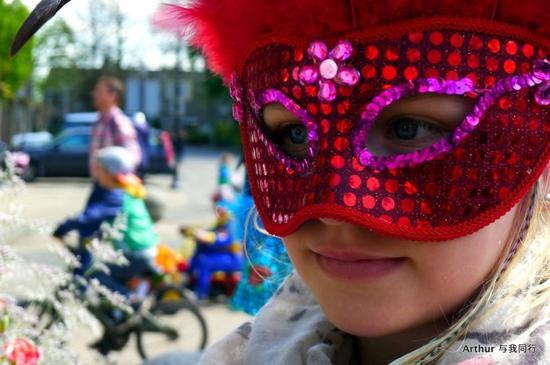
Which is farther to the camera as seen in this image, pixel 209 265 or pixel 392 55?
pixel 209 265

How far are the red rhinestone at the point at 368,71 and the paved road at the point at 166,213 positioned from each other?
1.08m

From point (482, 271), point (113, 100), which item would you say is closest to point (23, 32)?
point (482, 271)

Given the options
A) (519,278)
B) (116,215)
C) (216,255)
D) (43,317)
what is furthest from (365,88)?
(216,255)

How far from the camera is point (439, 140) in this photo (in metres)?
1.14

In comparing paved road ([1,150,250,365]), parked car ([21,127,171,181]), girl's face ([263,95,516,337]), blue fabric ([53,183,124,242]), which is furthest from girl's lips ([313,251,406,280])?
parked car ([21,127,171,181])

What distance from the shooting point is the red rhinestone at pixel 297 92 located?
1.23m

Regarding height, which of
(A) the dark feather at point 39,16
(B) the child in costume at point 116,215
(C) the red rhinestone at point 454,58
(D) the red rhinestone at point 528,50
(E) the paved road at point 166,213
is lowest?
Answer: (E) the paved road at point 166,213

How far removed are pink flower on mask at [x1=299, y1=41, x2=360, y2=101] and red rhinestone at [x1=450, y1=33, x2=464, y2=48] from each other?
0.16 meters

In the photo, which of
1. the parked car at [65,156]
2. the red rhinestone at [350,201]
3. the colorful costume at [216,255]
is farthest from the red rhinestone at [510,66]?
the parked car at [65,156]

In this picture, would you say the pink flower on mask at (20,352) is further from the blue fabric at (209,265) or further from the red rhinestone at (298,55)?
the blue fabric at (209,265)

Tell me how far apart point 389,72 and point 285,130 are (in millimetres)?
257

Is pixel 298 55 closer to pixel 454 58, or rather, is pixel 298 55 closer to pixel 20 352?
pixel 454 58

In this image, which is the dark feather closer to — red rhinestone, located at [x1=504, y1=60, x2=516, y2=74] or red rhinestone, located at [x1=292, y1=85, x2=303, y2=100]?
red rhinestone, located at [x1=292, y1=85, x2=303, y2=100]

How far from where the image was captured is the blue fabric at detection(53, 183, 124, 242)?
4.49m
